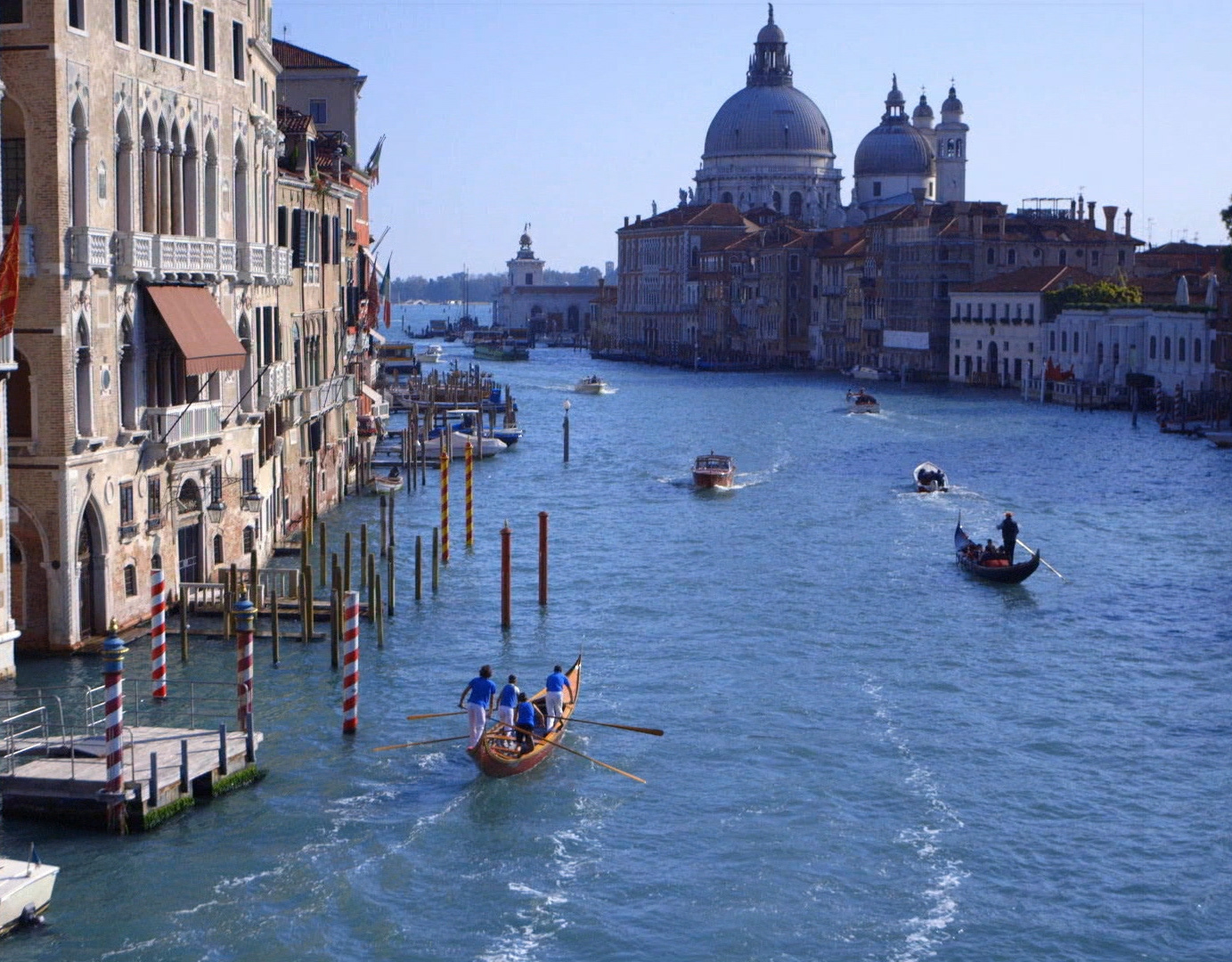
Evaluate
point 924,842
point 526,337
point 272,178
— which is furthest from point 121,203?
Result: point 526,337

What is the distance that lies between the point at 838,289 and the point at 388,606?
7397 cm

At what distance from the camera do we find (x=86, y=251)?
16719mm

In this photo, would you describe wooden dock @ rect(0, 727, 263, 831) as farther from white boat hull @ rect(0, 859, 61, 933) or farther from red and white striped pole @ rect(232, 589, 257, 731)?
white boat hull @ rect(0, 859, 61, 933)

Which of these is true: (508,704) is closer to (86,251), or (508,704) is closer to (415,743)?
(415,743)

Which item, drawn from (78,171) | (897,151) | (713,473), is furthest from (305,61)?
(897,151)

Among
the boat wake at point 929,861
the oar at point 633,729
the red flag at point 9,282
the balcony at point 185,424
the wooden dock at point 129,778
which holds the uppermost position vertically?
the red flag at point 9,282

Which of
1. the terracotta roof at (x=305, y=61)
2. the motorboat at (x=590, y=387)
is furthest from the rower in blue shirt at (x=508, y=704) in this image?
the motorboat at (x=590, y=387)

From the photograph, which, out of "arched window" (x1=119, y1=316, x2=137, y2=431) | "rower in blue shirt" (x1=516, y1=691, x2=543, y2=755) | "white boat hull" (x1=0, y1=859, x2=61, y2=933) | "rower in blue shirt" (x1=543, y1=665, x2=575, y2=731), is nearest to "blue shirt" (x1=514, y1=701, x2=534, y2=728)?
"rower in blue shirt" (x1=516, y1=691, x2=543, y2=755)

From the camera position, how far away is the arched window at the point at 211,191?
20172mm

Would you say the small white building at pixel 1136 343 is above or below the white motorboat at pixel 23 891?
above

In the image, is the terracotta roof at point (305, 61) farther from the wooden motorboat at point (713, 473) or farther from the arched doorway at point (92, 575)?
the arched doorway at point (92, 575)

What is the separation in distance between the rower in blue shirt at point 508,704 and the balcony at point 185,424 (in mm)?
5135

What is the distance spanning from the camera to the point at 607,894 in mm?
12461

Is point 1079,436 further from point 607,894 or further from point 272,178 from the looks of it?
point 607,894
